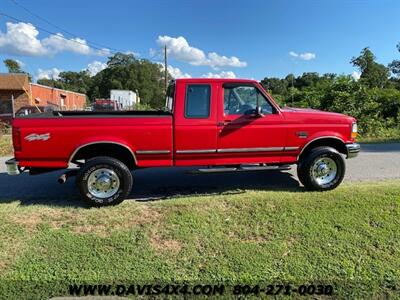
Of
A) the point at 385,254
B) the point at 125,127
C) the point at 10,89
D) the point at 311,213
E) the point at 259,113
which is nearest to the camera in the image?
the point at 385,254

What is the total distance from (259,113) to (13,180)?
5204 millimetres

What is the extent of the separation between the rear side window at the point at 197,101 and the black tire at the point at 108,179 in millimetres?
1359

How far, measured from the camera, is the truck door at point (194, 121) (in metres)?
5.77

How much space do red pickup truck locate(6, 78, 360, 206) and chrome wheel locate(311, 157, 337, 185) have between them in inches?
0.6

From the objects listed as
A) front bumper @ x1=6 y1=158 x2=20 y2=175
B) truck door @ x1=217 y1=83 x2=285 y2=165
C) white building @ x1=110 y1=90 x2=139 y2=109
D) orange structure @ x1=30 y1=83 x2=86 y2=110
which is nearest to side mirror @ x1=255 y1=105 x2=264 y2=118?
truck door @ x1=217 y1=83 x2=285 y2=165

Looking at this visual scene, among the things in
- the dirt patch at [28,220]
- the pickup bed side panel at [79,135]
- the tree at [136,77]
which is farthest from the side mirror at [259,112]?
the tree at [136,77]

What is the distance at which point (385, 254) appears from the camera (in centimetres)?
439

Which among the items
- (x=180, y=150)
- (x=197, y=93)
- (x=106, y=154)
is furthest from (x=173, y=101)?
(x=106, y=154)

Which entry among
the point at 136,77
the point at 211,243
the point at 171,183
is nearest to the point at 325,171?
the point at 211,243

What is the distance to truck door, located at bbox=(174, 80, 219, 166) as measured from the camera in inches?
227

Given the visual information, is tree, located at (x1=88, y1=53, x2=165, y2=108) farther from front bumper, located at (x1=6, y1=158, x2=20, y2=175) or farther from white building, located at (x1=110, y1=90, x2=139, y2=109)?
front bumper, located at (x1=6, y1=158, x2=20, y2=175)

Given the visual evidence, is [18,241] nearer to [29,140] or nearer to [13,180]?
[29,140]

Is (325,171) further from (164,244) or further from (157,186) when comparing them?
(164,244)

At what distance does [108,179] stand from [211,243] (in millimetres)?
2011
